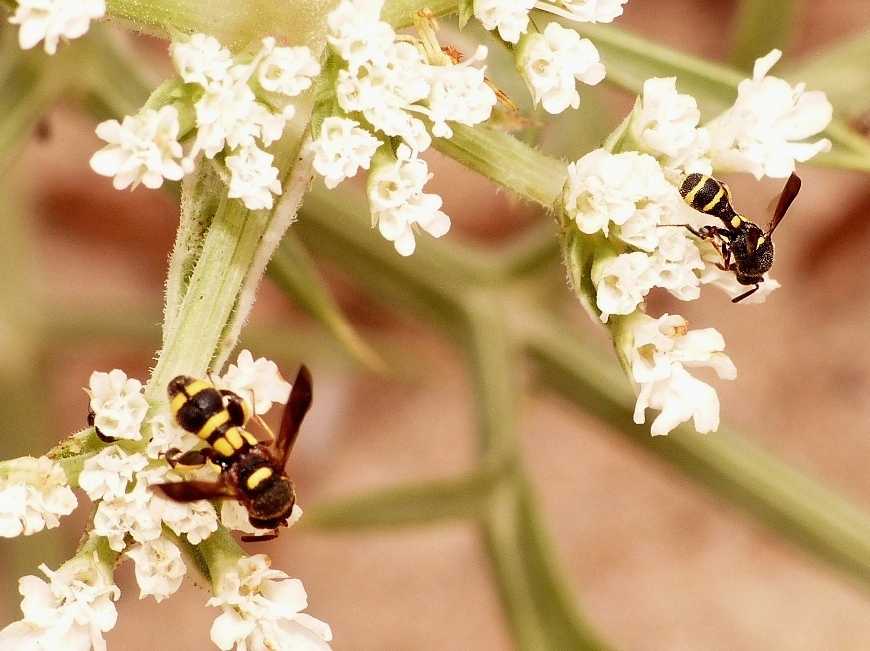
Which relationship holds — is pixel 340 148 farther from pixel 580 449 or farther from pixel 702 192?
pixel 580 449

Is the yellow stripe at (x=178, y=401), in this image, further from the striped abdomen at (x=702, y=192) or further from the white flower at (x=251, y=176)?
the striped abdomen at (x=702, y=192)

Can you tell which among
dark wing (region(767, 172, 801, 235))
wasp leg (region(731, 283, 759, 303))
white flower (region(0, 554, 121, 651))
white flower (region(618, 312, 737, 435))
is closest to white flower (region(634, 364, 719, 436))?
white flower (region(618, 312, 737, 435))

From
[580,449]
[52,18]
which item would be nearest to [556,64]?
[52,18]

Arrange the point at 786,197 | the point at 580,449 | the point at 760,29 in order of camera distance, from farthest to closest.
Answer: the point at 580,449, the point at 760,29, the point at 786,197

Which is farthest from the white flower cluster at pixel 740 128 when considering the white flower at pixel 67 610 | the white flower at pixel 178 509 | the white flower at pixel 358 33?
the white flower at pixel 67 610

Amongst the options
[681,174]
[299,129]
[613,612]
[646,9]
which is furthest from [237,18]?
[646,9]
